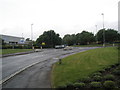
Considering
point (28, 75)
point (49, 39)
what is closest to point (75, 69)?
point (28, 75)

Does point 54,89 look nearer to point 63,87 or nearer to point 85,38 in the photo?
point 63,87

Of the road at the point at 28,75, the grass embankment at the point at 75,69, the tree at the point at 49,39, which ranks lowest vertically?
the road at the point at 28,75

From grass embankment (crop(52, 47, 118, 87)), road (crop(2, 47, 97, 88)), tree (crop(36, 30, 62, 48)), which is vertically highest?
tree (crop(36, 30, 62, 48))

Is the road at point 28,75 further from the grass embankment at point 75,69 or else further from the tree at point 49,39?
the tree at point 49,39

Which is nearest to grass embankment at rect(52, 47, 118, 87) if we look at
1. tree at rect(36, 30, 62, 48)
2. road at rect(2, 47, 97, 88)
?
road at rect(2, 47, 97, 88)

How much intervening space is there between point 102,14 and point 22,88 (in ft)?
146

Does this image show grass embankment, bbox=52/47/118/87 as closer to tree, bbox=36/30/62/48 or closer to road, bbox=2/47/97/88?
road, bbox=2/47/97/88

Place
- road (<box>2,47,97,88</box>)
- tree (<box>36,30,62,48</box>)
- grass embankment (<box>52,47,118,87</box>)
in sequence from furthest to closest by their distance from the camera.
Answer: tree (<box>36,30,62,48</box>) < grass embankment (<box>52,47,118,87</box>) < road (<box>2,47,97,88</box>)

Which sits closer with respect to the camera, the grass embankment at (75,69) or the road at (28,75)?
the road at (28,75)

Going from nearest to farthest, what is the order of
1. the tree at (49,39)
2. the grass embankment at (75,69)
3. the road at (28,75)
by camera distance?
the road at (28,75) → the grass embankment at (75,69) → the tree at (49,39)

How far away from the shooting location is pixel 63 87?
5.54m

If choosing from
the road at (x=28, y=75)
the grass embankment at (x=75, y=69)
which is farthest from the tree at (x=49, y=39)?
the grass embankment at (x=75, y=69)

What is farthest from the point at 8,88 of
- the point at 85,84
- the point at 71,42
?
the point at 71,42

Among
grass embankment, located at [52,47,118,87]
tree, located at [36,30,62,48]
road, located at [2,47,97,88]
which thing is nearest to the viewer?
road, located at [2,47,97,88]
